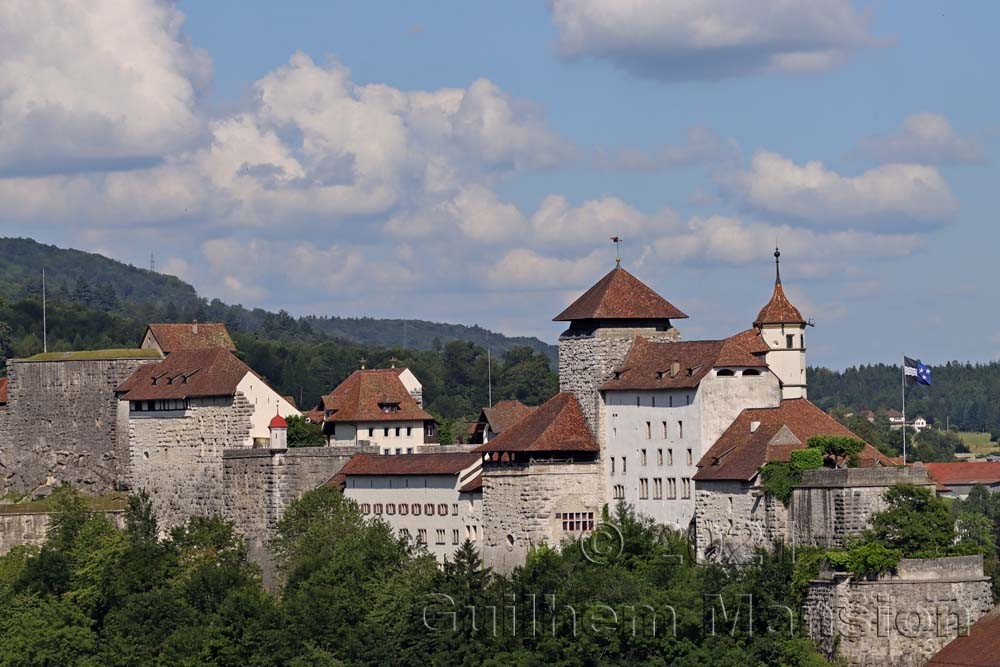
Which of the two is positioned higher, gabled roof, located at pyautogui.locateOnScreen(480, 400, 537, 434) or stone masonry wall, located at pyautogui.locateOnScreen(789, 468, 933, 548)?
gabled roof, located at pyautogui.locateOnScreen(480, 400, 537, 434)

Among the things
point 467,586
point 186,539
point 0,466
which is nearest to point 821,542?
point 467,586

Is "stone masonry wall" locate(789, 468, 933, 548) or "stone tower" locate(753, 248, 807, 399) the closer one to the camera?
"stone masonry wall" locate(789, 468, 933, 548)

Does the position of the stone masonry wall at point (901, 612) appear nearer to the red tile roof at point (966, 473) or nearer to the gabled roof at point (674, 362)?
the gabled roof at point (674, 362)

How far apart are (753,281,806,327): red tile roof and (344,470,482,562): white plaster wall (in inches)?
629

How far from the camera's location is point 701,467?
3627 inches

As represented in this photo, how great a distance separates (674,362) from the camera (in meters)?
95.4

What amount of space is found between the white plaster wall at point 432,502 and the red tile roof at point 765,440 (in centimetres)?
1388

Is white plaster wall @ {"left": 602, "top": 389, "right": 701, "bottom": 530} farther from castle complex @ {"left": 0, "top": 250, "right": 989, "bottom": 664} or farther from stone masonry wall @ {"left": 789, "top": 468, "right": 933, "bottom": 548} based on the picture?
stone masonry wall @ {"left": 789, "top": 468, "right": 933, "bottom": 548}

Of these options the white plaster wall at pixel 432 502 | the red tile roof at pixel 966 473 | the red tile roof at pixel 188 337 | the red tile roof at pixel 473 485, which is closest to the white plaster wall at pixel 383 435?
the red tile roof at pixel 188 337

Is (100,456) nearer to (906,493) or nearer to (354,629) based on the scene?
(354,629)

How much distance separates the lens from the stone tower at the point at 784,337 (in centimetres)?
10675

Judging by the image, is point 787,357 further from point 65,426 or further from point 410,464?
point 65,426

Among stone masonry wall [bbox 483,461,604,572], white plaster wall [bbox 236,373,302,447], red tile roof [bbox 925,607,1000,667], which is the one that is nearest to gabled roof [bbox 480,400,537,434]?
white plaster wall [bbox 236,373,302,447]

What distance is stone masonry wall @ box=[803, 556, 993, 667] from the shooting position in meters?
82.3
